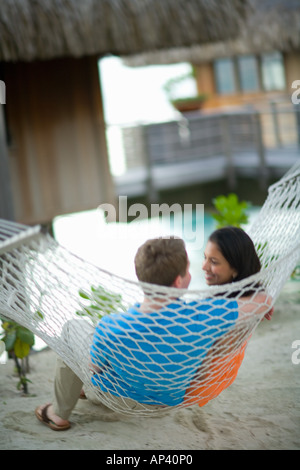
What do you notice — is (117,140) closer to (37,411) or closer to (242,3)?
(242,3)

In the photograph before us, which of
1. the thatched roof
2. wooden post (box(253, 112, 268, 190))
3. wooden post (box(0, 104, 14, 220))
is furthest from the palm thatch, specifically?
the thatched roof

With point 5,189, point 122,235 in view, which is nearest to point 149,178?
point 122,235

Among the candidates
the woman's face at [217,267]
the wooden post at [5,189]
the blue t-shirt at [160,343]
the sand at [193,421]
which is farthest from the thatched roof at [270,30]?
the blue t-shirt at [160,343]

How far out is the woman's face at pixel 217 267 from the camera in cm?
196

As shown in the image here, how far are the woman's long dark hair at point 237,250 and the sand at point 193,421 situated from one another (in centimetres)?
42

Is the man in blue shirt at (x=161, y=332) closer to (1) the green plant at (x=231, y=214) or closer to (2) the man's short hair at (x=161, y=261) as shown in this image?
(2) the man's short hair at (x=161, y=261)

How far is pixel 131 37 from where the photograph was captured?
5570mm

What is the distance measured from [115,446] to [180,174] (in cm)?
602

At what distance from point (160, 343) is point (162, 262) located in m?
0.23

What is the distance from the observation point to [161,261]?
5.69ft

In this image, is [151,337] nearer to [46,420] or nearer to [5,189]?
[46,420]

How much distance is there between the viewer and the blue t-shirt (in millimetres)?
1682

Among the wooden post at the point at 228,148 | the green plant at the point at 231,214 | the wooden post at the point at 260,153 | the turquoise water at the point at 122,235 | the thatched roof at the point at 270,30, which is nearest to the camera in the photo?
the green plant at the point at 231,214

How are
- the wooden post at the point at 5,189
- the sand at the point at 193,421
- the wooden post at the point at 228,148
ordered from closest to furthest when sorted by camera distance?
1. the sand at the point at 193,421
2. the wooden post at the point at 5,189
3. the wooden post at the point at 228,148
